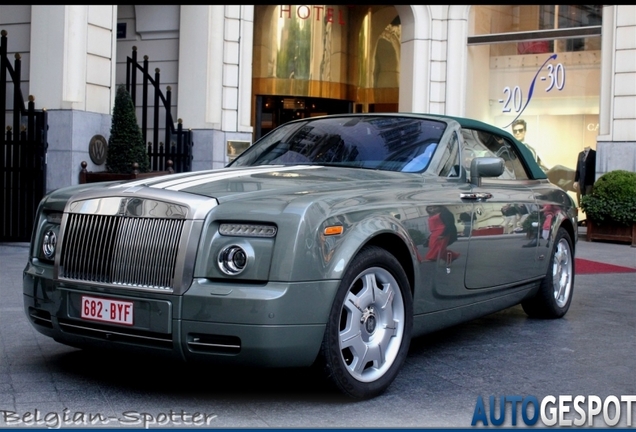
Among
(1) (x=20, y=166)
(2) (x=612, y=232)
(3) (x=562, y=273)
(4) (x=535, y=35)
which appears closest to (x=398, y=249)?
(3) (x=562, y=273)

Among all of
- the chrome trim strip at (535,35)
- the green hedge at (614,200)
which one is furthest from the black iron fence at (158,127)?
the chrome trim strip at (535,35)

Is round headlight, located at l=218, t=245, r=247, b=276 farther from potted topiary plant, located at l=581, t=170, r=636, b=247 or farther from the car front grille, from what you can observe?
potted topiary plant, located at l=581, t=170, r=636, b=247

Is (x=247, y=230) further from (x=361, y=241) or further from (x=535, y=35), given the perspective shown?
(x=535, y=35)

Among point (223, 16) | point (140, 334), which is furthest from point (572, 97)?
point (140, 334)

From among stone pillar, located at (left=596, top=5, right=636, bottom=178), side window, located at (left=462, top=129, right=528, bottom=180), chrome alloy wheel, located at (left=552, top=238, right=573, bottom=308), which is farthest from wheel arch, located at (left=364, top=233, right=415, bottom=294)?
stone pillar, located at (left=596, top=5, right=636, bottom=178)

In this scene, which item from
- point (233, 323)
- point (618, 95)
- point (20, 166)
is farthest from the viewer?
point (618, 95)

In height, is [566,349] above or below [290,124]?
below

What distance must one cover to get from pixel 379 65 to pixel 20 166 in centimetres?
1143

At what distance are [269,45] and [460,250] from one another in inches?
572

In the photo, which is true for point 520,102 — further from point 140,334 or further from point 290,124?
point 140,334

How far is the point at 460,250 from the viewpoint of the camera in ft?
17.1

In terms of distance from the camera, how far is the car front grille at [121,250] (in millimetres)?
4102

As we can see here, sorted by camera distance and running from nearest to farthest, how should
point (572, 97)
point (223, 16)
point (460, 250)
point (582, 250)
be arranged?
point (460, 250)
point (582, 250)
point (223, 16)
point (572, 97)

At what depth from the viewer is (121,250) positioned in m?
4.24
